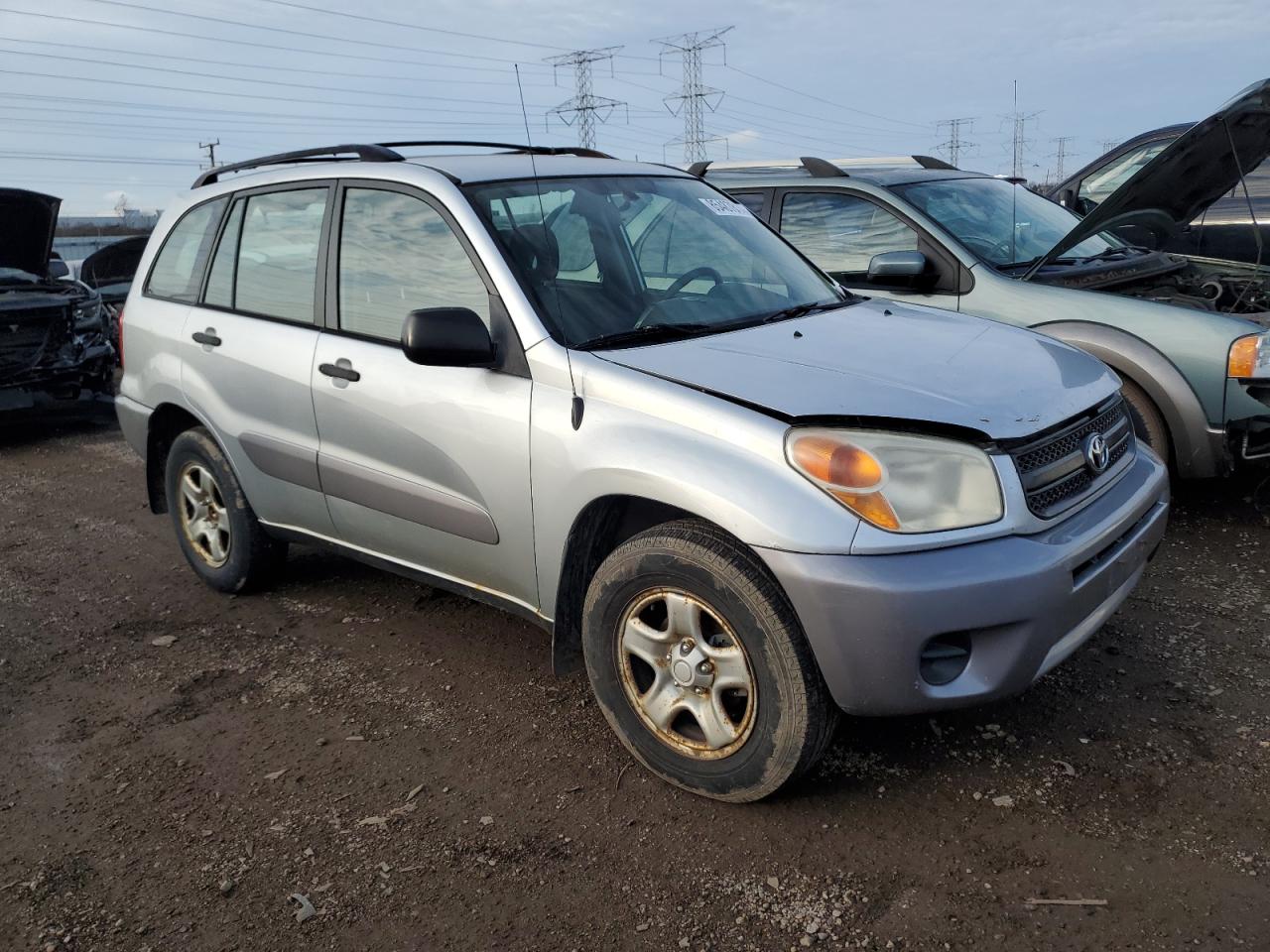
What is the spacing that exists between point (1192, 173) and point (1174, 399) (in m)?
1.39

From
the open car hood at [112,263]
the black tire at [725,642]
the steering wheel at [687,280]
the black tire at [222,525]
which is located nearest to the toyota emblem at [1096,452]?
the black tire at [725,642]

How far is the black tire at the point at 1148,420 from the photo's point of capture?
16.1 ft

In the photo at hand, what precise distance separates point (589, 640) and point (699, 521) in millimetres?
526

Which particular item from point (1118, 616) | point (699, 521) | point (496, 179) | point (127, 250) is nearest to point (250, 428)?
point (496, 179)

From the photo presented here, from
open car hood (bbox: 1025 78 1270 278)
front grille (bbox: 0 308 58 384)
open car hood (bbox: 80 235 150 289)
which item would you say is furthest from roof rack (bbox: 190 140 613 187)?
open car hood (bbox: 80 235 150 289)

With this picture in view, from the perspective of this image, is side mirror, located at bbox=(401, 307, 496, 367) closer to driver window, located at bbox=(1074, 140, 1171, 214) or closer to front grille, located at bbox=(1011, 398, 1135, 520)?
front grille, located at bbox=(1011, 398, 1135, 520)

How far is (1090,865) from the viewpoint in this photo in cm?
266

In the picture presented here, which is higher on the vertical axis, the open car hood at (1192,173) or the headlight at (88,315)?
the open car hood at (1192,173)

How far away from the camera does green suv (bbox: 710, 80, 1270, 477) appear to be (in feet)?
15.8

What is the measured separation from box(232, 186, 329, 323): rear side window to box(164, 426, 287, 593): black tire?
680mm

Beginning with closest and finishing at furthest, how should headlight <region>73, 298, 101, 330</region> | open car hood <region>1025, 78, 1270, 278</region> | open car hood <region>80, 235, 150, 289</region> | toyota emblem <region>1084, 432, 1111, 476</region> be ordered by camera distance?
toyota emblem <region>1084, 432, 1111, 476</region>
open car hood <region>1025, 78, 1270, 278</region>
headlight <region>73, 298, 101, 330</region>
open car hood <region>80, 235, 150, 289</region>

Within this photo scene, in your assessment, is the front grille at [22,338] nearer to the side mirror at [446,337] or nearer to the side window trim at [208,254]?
the side window trim at [208,254]

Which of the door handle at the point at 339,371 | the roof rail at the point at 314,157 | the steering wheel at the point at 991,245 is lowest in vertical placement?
the door handle at the point at 339,371

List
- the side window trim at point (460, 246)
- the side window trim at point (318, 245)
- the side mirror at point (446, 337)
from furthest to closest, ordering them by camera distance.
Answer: the side window trim at point (318, 245), the side window trim at point (460, 246), the side mirror at point (446, 337)
